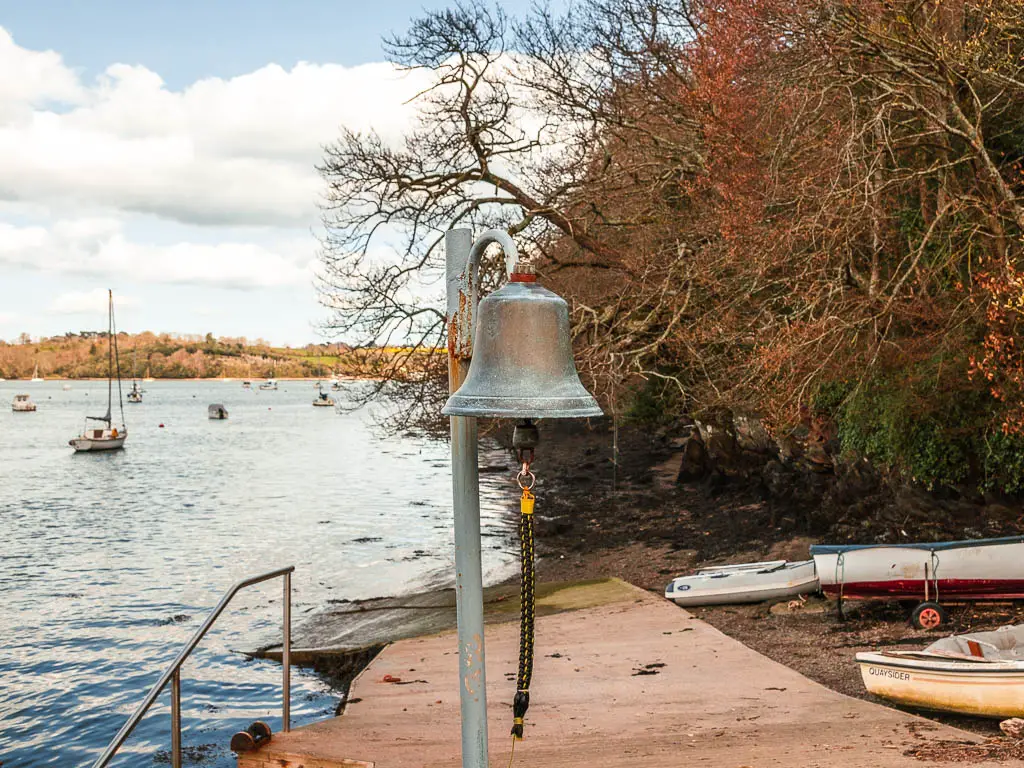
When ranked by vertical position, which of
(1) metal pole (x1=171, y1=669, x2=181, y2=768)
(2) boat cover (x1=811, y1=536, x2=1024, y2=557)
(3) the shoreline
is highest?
(1) metal pole (x1=171, y1=669, x2=181, y2=768)

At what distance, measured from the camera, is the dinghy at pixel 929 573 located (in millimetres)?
12555

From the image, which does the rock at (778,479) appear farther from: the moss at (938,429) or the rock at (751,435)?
the moss at (938,429)

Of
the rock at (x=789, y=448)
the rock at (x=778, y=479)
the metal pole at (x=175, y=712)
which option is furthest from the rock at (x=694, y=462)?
the metal pole at (x=175, y=712)

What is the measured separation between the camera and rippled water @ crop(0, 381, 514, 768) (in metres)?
14.4

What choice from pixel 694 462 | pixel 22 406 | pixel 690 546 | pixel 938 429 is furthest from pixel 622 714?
pixel 22 406

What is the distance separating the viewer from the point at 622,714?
809 centimetres

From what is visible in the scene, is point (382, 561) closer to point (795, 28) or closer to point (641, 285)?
point (641, 285)

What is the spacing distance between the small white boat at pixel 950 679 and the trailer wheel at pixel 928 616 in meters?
3.08

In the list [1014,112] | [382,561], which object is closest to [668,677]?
[1014,112]

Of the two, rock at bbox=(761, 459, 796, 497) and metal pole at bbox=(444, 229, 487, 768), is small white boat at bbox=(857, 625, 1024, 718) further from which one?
rock at bbox=(761, 459, 796, 497)

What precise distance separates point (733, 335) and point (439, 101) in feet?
29.2

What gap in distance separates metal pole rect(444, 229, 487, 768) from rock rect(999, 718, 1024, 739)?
5094 mm

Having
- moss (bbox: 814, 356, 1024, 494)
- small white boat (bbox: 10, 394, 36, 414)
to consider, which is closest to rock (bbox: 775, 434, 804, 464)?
moss (bbox: 814, 356, 1024, 494)

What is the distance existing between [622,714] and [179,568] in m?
21.9
